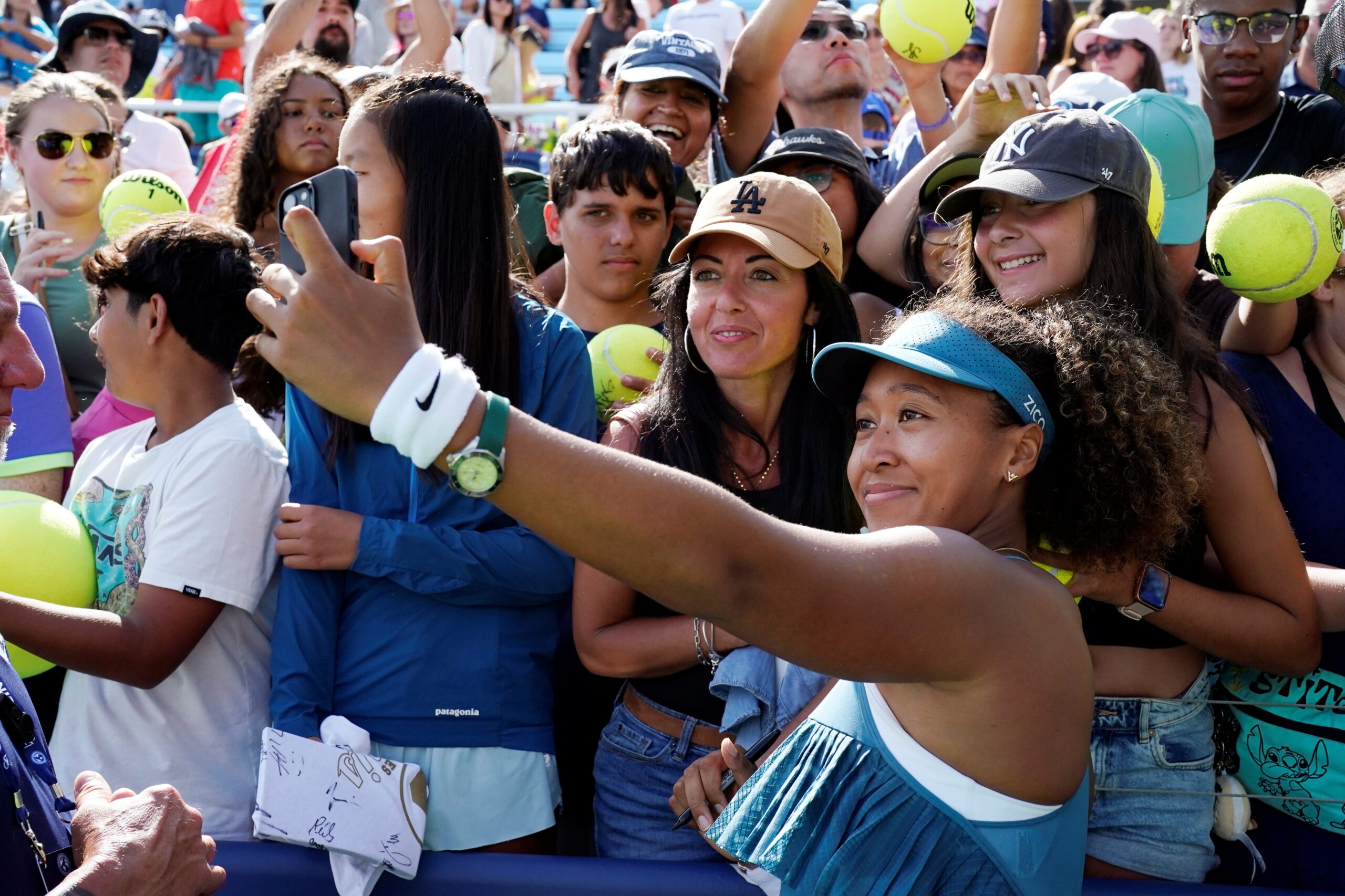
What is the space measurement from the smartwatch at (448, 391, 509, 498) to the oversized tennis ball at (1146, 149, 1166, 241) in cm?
187

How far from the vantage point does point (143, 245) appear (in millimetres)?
2986

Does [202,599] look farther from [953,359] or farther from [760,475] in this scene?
[953,359]

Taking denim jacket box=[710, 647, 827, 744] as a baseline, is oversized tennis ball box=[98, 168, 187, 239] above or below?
above

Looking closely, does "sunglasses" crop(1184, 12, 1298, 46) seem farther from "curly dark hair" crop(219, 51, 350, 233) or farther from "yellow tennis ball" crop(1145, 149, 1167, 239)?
"curly dark hair" crop(219, 51, 350, 233)

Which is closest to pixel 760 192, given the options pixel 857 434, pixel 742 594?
pixel 857 434

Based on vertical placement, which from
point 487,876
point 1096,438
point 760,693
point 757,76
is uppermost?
point 757,76

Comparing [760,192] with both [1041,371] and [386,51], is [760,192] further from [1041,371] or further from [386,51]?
[386,51]

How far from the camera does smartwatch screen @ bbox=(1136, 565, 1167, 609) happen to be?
246cm

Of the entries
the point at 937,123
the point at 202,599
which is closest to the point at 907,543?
the point at 202,599

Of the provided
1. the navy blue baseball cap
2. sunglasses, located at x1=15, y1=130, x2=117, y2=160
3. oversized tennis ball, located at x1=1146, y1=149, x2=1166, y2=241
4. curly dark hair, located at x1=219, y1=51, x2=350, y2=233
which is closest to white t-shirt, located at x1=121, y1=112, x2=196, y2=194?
sunglasses, located at x1=15, y1=130, x2=117, y2=160

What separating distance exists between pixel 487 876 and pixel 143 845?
0.89 meters

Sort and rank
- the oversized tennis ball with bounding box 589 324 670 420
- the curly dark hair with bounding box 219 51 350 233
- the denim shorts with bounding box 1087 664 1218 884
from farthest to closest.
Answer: the curly dark hair with bounding box 219 51 350 233 < the oversized tennis ball with bounding box 589 324 670 420 < the denim shorts with bounding box 1087 664 1218 884

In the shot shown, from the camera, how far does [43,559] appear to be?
2867 mm
